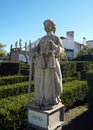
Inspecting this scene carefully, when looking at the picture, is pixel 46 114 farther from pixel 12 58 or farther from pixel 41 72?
pixel 12 58

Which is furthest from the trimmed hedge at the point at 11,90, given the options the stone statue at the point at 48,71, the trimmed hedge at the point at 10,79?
the stone statue at the point at 48,71

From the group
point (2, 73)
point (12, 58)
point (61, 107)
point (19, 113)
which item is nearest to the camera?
point (61, 107)

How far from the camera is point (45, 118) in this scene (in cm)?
612

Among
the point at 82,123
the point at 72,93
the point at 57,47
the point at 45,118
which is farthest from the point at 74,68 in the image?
the point at 45,118

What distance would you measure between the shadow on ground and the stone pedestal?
2.49 metres

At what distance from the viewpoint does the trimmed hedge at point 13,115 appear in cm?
682

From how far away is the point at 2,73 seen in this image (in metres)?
21.7

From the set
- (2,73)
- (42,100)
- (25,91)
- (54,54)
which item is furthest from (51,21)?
(2,73)

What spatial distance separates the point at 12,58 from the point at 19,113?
117 ft

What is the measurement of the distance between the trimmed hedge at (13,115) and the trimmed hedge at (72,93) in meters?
3.04

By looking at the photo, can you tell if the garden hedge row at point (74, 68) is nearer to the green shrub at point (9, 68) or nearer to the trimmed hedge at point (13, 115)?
the green shrub at point (9, 68)

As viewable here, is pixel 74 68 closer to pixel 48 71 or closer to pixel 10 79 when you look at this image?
pixel 10 79

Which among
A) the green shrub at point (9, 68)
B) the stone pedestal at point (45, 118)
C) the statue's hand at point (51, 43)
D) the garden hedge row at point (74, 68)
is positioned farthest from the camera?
the green shrub at point (9, 68)

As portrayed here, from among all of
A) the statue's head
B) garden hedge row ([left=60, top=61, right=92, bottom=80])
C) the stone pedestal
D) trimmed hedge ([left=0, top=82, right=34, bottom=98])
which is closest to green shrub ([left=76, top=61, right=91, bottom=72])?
garden hedge row ([left=60, top=61, right=92, bottom=80])
